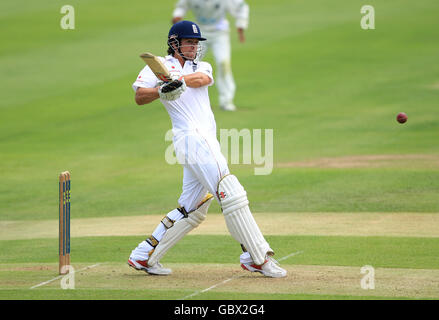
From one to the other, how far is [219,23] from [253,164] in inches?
182

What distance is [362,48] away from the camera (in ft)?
78.0

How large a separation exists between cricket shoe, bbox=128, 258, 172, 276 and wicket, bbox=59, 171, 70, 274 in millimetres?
587

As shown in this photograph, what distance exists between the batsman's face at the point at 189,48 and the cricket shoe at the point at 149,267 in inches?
73.4

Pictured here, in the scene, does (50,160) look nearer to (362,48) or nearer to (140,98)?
(140,98)

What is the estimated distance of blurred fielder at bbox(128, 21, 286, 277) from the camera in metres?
6.97

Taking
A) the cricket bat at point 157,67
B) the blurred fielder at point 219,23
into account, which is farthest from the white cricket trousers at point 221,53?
the cricket bat at point 157,67

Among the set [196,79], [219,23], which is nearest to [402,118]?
[196,79]

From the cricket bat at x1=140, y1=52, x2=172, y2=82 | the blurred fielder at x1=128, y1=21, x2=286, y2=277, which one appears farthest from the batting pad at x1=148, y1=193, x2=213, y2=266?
the cricket bat at x1=140, y1=52, x2=172, y2=82

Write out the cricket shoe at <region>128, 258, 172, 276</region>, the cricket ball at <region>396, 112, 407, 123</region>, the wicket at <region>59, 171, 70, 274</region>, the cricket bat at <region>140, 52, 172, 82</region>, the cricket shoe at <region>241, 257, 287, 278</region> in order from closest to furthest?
the cricket bat at <region>140, 52, 172, 82</region>
the cricket shoe at <region>241, 257, 287, 278</region>
the wicket at <region>59, 171, 70, 274</region>
the cricket shoe at <region>128, 258, 172, 276</region>
the cricket ball at <region>396, 112, 407, 123</region>

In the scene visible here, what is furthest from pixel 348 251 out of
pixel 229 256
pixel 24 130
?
pixel 24 130

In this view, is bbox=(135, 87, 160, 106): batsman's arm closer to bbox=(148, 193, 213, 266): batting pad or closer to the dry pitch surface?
bbox=(148, 193, 213, 266): batting pad

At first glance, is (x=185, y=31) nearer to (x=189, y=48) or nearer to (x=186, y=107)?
(x=189, y=48)

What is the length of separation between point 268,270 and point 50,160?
26.9ft

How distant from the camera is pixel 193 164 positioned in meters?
7.02
